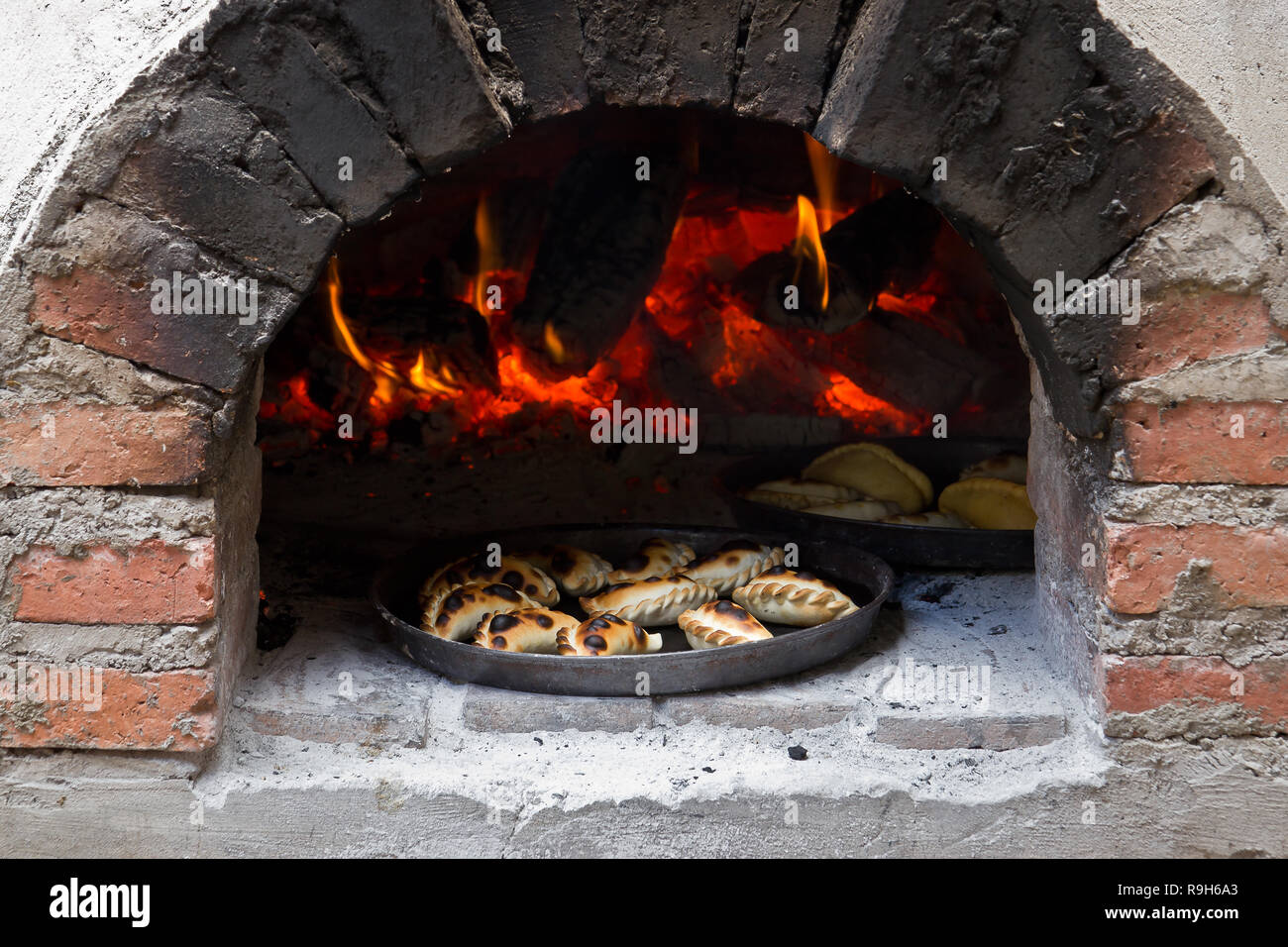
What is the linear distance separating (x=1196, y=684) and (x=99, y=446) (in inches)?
77.6

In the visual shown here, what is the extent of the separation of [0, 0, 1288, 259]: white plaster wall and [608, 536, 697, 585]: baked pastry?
141 cm

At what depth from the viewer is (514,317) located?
327 cm

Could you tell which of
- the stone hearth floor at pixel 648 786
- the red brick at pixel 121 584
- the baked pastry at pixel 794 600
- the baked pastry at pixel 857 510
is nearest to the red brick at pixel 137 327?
the red brick at pixel 121 584

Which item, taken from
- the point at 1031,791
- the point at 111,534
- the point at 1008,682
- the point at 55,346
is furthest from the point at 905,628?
the point at 55,346

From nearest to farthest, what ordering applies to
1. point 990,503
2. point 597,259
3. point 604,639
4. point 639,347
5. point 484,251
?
point 604,639 → point 990,503 → point 597,259 → point 484,251 → point 639,347

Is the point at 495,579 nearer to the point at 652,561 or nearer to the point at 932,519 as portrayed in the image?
the point at 652,561

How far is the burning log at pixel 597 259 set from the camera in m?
3.21

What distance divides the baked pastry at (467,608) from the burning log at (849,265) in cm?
137

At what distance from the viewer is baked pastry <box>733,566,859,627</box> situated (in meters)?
2.34

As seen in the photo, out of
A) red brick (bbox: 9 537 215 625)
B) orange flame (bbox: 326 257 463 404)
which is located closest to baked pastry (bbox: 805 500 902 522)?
orange flame (bbox: 326 257 463 404)

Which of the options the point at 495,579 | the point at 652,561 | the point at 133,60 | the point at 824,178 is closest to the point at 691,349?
the point at 824,178

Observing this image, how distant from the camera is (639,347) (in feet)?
11.6

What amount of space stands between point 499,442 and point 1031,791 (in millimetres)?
1978

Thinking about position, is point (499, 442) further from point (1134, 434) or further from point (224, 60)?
point (1134, 434)
